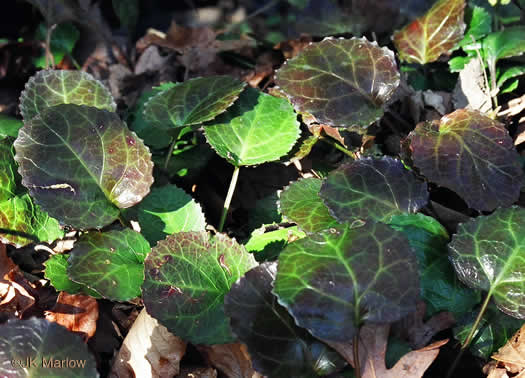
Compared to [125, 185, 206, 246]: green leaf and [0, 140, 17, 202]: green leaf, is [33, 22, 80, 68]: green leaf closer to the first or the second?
[0, 140, 17, 202]: green leaf

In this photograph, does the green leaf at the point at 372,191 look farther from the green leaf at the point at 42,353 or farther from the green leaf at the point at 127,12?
the green leaf at the point at 127,12

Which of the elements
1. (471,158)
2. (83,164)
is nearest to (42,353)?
(83,164)

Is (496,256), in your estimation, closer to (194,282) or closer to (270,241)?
(270,241)

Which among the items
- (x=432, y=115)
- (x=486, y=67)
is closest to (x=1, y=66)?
(x=432, y=115)

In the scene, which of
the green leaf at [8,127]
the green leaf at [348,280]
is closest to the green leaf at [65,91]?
the green leaf at [8,127]

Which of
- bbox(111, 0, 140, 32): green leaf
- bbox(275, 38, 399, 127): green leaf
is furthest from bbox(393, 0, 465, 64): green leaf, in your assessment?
bbox(111, 0, 140, 32): green leaf

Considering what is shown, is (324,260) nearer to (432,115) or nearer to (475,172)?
(475,172)
